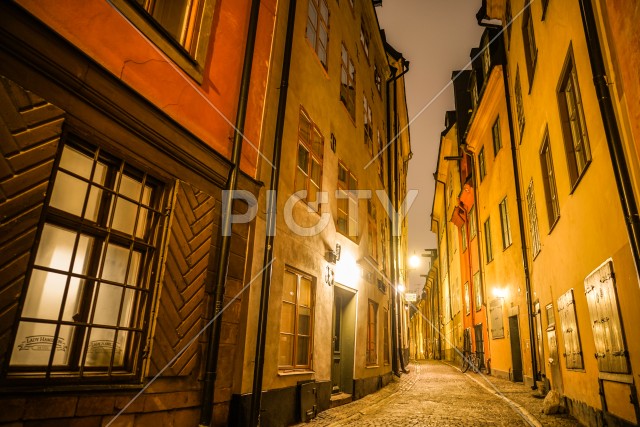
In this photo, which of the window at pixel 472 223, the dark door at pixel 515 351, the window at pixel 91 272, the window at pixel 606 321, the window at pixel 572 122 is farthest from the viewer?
the window at pixel 472 223

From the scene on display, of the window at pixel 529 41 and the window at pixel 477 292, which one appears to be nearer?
the window at pixel 529 41

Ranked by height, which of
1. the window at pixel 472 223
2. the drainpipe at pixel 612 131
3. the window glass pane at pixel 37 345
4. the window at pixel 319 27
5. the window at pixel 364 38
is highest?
the window at pixel 364 38

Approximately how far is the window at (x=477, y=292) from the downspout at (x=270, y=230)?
14717 millimetres

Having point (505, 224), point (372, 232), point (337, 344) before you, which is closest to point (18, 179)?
point (337, 344)

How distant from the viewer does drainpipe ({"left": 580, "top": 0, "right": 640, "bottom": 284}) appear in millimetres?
4484

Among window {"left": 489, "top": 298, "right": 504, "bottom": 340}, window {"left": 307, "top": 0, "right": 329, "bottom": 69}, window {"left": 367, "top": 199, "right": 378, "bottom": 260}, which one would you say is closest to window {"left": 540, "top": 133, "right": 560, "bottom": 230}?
window {"left": 307, "top": 0, "right": 329, "bottom": 69}

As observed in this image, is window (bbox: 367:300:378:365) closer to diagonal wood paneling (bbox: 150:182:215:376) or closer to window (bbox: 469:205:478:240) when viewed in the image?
diagonal wood paneling (bbox: 150:182:215:376)

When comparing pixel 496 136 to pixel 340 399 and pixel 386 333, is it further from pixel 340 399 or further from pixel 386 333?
pixel 340 399

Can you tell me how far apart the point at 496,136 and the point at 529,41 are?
6.27m

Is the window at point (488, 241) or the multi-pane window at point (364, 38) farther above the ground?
the multi-pane window at point (364, 38)

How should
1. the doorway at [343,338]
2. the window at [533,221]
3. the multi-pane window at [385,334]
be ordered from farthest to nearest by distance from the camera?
the multi-pane window at [385,334]
the window at [533,221]
the doorway at [343,338]

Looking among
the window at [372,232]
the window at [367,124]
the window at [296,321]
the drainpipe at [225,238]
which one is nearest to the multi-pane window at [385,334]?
the window at [372,232]

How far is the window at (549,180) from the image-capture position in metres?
8.71

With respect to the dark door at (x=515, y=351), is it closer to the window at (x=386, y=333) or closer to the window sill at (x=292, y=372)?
the window at (x=386, y=333)
